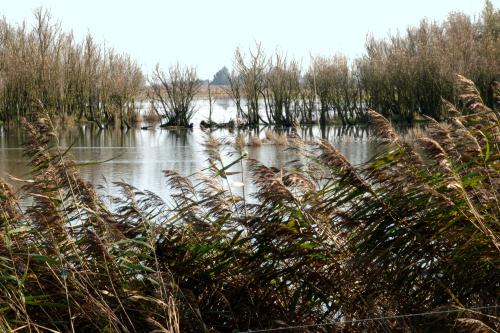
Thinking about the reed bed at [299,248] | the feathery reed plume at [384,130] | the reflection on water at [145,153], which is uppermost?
the feathery reed plume at [384,130]

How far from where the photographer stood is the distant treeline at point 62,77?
141 ft

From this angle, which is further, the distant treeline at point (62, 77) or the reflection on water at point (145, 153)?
the distant treeline at point (62, 77)

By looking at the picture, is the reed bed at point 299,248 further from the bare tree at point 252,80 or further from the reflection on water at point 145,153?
the bare tree at point 252,80

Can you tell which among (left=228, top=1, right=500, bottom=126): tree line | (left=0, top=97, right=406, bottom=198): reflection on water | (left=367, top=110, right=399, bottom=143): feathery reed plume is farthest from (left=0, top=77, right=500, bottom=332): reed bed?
(left=228, top=1, right=500, bottom=126): tree line

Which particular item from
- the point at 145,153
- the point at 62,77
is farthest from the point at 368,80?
the point at 145,153

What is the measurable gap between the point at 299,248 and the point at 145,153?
22698mm

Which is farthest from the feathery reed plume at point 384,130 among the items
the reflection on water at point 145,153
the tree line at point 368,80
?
the tree line at point 368,80

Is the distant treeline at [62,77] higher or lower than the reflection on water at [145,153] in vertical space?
higher

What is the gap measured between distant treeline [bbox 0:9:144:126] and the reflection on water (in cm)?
296

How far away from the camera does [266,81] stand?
159 ft

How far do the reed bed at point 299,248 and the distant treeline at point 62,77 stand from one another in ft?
124

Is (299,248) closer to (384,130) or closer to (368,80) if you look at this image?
(384,130)

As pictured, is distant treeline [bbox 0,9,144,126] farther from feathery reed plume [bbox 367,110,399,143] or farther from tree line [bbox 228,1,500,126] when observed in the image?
feathery reed plume [bbox 367,110,399,143]

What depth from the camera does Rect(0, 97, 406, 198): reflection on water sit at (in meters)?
19.2
